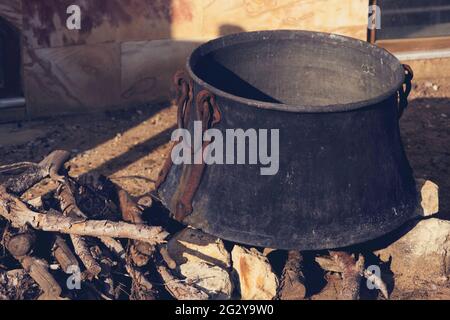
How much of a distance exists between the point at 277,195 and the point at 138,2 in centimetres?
325

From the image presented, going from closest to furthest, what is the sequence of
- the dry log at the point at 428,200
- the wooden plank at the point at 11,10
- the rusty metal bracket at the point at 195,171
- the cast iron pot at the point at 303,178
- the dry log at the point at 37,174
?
the cast iron pot at the point at 303,178
the rusty metal bracket at the point at 195,171
the dry log at the point at 428,200
the dry log at the point at 37,174
the wooden plank at the point at 11,10

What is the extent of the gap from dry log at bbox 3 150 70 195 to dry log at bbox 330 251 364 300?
206cm

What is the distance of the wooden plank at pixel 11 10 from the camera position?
6.69 m

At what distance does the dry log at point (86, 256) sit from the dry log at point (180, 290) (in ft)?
1.47

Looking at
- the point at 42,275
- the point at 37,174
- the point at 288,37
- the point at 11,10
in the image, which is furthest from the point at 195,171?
the point at 11,10

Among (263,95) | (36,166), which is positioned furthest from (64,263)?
(263,95)

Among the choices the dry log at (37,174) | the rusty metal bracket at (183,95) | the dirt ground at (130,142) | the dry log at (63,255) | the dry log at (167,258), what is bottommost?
the dry log at (167,258)

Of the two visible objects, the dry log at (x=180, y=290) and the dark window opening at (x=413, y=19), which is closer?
the dry log at (x=180, y=290)

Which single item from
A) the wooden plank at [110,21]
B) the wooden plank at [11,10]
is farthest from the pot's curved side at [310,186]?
the wooden plank at [11,10]

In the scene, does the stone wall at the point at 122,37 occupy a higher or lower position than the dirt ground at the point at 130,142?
higher

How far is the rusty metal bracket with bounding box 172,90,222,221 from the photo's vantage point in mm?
4617

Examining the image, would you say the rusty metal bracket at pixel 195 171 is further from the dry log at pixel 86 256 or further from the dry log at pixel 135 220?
the dry log at pixel 86 256

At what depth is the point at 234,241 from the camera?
4691 millimetres

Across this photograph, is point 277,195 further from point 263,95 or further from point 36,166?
point 36,166
